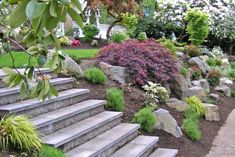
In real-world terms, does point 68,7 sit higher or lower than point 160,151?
higher

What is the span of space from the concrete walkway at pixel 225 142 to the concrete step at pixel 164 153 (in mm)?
750

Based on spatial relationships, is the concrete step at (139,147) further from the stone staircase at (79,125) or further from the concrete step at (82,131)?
the concrete step at (82,131)

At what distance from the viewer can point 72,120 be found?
5.36 meters

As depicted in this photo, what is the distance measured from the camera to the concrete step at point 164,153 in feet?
18.4

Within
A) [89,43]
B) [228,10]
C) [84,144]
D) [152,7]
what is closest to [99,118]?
[84,144]

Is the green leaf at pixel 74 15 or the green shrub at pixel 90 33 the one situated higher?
the green leaf at pixel 74 15

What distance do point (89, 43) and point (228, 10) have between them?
251 inches

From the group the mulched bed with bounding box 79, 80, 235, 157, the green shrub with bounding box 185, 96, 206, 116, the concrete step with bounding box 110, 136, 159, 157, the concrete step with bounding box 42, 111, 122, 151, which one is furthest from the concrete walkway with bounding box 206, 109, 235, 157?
the concrete step with bounding box 42, 111, 122, 151

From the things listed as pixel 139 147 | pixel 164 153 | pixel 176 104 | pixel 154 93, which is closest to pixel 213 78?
pixel 176 104

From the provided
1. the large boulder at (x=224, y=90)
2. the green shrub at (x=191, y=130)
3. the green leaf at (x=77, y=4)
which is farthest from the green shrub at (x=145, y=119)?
the green leaf at (x=77, y=4)

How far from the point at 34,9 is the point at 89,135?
4328mm

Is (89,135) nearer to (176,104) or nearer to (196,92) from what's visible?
(176,104)

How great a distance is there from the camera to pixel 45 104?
5.23 m

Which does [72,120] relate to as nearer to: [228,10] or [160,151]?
[160,151]
